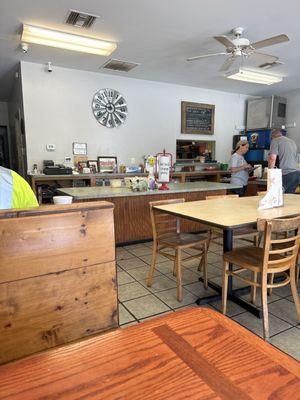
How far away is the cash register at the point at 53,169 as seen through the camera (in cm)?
475

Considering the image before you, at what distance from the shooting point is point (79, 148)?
541 centimetres

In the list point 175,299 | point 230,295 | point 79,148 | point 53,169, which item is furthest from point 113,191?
point 79,148

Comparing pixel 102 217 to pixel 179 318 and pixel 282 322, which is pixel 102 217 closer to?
pixel 179 318

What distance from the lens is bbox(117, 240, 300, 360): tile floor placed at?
6.91 ft

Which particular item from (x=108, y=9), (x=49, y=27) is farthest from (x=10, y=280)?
(x=49, y=27)

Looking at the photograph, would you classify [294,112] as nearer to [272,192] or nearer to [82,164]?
[82,164]

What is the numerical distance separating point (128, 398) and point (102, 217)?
2.83 feet

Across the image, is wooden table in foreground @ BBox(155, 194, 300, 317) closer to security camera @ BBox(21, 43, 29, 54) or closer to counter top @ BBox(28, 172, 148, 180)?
counter top @ BBox(28, 172, 148, 180)

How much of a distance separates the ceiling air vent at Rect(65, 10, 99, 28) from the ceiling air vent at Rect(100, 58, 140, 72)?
4.09 ft

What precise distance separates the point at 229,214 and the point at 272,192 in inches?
22.5

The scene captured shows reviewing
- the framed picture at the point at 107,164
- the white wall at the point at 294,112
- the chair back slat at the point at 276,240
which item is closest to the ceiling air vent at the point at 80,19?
the framed picture at the point at 107,164

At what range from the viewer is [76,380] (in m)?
0.61

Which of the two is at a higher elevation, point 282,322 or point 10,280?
point 10,280

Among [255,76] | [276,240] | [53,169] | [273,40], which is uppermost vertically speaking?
[255,76]
